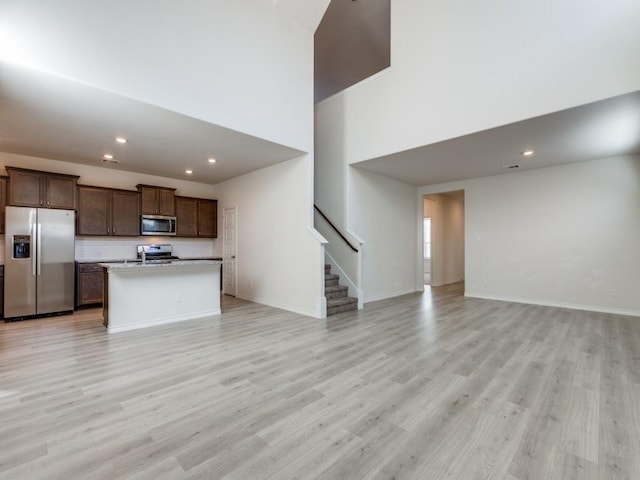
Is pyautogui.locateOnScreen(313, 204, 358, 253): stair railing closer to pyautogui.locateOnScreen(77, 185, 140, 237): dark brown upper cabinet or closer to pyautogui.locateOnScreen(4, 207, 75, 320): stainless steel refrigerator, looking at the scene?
pyautogui.locateOnScreen(77, 185, 140, 237): dark brown upper cabinet

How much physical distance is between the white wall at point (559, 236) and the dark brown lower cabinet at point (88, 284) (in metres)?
7.92

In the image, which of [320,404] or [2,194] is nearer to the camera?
[320,404]

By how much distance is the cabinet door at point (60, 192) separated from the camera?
17.0 ft

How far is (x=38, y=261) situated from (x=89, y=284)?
88cm

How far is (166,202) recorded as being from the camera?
265 inches

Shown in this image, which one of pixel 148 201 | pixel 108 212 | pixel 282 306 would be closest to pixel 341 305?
pixel 282 306

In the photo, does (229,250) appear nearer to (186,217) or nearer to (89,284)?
(186,217)

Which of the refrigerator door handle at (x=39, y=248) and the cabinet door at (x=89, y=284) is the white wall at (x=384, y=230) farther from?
the refrigerator door handle at (x=39, y=248)

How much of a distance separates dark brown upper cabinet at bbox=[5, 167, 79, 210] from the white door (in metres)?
2.90

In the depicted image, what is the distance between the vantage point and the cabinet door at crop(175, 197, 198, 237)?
22.9 feet

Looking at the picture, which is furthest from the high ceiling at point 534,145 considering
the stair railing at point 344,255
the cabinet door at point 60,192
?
the cabinet door at point 60,192

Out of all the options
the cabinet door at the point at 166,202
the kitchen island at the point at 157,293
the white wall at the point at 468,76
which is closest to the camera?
the white wall at the point at 468,76

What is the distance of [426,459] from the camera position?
66.5 inches

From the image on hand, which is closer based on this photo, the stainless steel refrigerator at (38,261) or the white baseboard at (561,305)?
the stainless steel refrigerator at (38,261)
